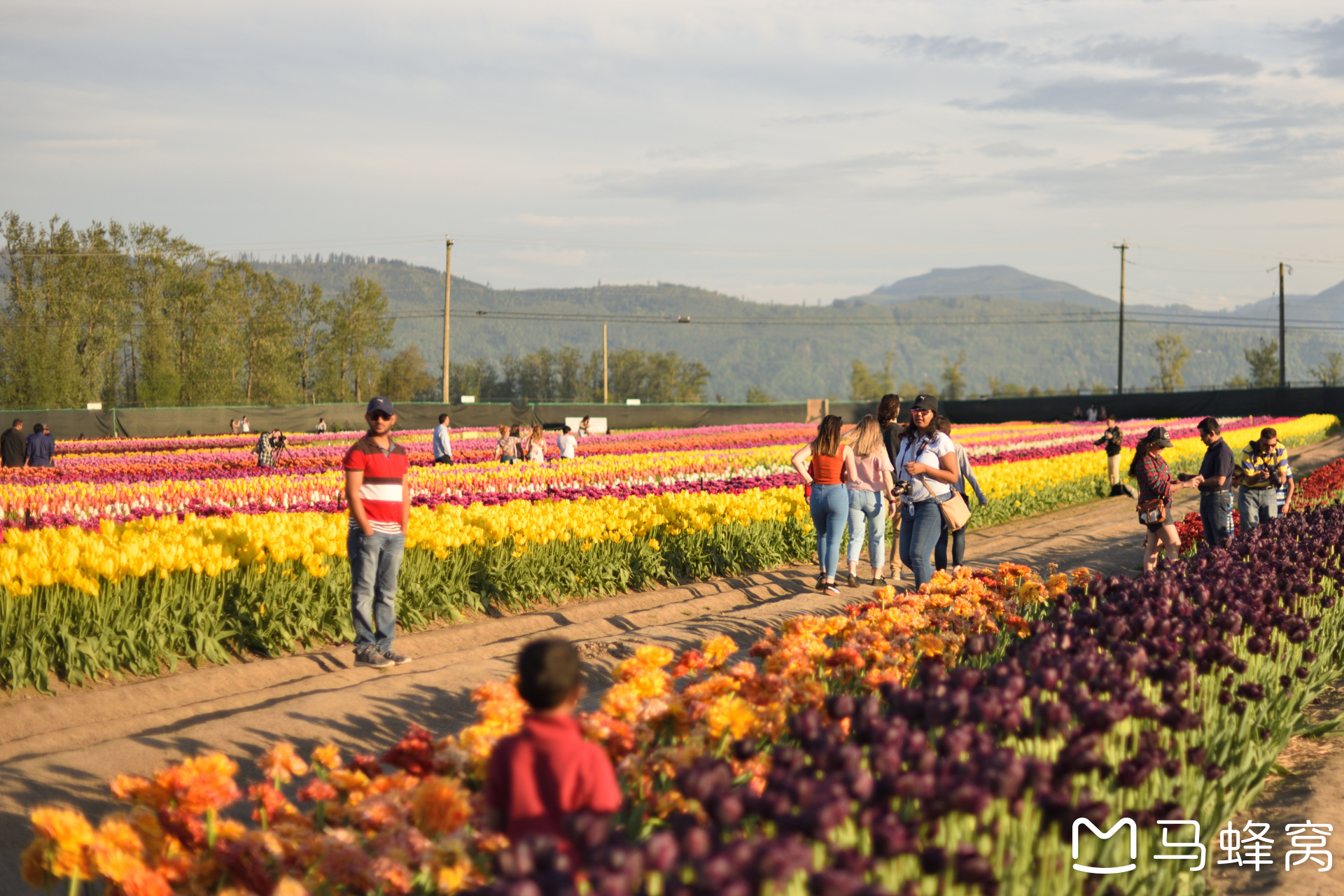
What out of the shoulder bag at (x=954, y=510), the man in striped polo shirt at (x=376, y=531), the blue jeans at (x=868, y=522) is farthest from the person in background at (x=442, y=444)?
the man in striped polo shirt at (x=376, y=531)

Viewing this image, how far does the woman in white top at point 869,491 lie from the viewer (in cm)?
1059

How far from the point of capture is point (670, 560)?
12.1 metres

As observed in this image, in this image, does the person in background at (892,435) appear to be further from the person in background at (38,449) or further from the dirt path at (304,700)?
the person in background at (38,449)

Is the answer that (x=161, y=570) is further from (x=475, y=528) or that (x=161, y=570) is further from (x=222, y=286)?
(x=222, y=286)

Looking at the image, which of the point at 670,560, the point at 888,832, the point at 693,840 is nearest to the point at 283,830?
the point at 693,840

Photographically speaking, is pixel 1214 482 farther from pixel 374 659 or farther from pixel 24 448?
pixel 24 448

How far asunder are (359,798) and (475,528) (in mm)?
6612

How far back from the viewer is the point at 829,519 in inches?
417

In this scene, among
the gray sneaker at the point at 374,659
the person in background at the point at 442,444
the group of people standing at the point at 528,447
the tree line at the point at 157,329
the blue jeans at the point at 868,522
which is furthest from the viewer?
the tree line at the point at 157,329

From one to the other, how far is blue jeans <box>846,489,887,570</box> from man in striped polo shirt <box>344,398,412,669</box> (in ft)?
15.9

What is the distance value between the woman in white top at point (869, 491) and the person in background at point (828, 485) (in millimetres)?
105

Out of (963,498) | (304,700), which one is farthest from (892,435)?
(304,700)

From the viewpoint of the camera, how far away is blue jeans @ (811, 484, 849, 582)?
10.5 m

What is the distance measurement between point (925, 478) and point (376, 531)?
15.7ft
